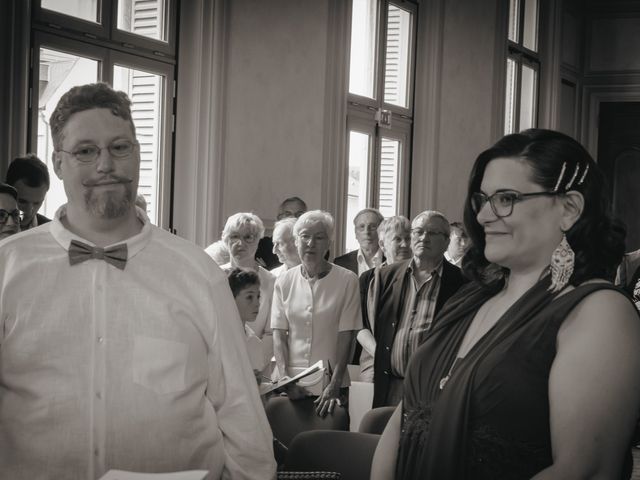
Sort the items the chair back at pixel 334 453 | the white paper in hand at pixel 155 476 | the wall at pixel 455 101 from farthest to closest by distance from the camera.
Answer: the wall at pixel 455 101 < the chair back at pixel 334 453 < the white paper in hand at pixel 155 476


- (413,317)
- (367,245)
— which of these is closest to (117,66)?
(367,245)

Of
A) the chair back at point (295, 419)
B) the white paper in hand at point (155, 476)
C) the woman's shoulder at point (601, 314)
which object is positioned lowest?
the chair back at point (295, 419)

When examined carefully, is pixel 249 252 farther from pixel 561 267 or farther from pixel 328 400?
pixel 561 267

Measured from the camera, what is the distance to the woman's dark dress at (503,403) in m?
1.80

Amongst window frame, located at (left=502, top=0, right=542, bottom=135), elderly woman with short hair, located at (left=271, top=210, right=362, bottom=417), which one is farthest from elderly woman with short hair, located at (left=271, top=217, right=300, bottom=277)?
window frame, located at (left=502, top=0, right=542, bottom=135)

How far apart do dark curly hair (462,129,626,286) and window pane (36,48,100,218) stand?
4.09 meters

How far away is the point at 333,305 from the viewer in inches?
183

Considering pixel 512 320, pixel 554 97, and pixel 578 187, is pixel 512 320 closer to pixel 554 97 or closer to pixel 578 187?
pixel 578 187

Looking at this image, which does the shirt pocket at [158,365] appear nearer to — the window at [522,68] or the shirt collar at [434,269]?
the shirt collar at [434,269]

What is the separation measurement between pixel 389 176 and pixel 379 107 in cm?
87

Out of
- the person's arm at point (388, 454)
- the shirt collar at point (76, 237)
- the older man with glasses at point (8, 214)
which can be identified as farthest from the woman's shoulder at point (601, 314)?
the older man with glasses at point (8, 214)

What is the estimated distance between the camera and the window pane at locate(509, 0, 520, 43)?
12031 mm

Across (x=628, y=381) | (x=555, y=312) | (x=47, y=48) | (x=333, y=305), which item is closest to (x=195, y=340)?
(x=555, y=312)

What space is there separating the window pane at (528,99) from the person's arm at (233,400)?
11.3 metres
